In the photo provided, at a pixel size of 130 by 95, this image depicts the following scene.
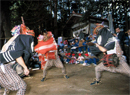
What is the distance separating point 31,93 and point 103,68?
2347mm

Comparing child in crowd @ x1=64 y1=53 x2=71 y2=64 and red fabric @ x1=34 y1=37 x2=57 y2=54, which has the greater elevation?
red fabric @ x1=34 y1=37 x2=57 y2=54

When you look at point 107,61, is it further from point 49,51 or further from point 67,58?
point 67,58

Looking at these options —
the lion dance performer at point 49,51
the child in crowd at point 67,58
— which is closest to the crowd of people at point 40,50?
the lion dance performer at point 49,51

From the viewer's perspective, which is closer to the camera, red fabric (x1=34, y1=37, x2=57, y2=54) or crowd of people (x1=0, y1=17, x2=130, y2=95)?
crowd of people (x1=0, y1=17, x2=130, y2=95)

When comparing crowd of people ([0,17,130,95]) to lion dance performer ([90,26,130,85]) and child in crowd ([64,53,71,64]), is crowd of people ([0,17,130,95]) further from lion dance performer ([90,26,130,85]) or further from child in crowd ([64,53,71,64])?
child in crowd ([64,53,71,64])

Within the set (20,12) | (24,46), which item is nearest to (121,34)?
(24,46)

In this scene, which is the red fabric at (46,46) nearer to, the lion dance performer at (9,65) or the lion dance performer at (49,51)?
the lion dance performer at (49,51)

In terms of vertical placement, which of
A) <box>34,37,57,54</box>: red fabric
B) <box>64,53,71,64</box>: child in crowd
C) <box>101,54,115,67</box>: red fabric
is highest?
<box>34,37,57,54</box>: red fabric

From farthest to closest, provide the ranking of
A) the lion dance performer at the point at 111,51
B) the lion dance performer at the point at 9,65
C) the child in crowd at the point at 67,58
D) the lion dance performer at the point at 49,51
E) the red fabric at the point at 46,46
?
the child in crowd at the point at 67,58
the red fabric at the point at 46,46
the lion dance performer at the point at 49,51
the lion dance performer at the point at 111,51
the lion dance performer at the point at 9,65

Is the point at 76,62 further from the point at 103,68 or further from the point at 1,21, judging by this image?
the point at 1,21

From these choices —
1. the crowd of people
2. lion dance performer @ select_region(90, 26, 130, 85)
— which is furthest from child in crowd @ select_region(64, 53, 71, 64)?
lion dance performer @ select_region(90, 26, 130, 85)

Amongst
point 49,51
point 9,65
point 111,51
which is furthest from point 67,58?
point 9,65

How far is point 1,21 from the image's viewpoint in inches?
296

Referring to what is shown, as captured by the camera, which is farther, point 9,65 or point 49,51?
point 49,51
